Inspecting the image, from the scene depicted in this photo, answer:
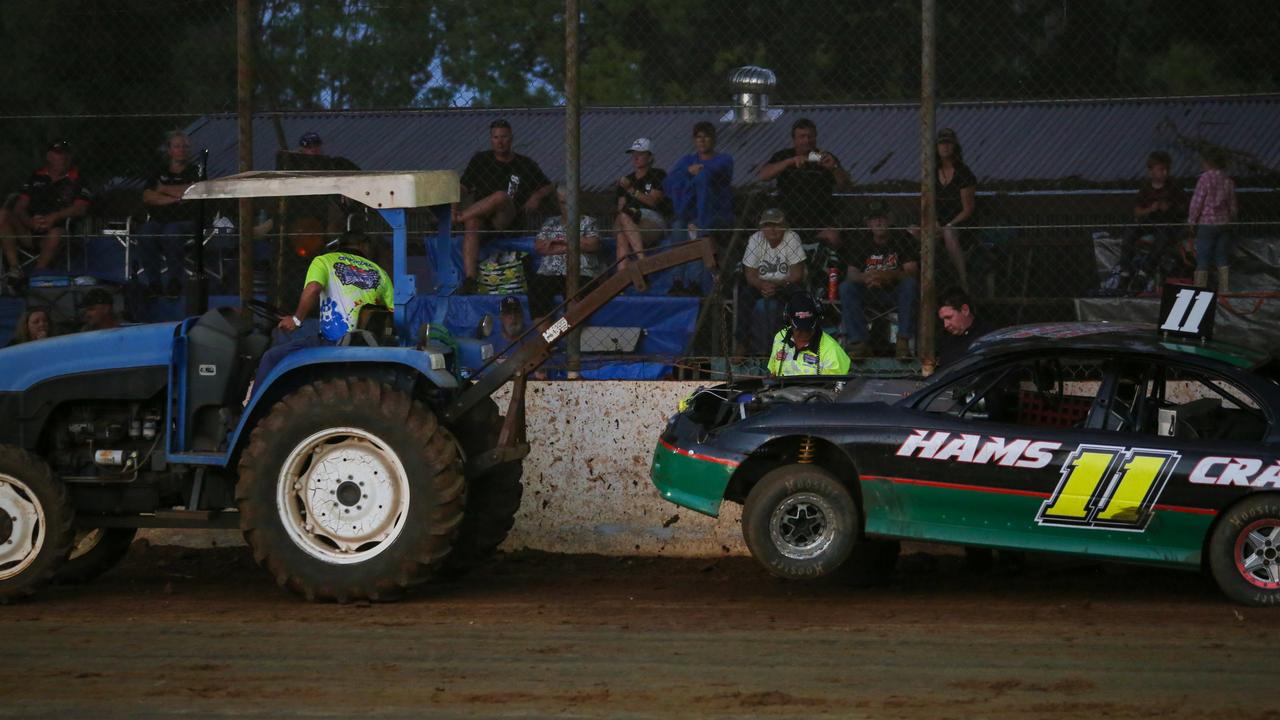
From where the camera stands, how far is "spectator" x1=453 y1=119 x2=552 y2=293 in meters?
11.2

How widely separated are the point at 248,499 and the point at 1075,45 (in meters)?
7.76

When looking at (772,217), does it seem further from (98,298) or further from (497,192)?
(98,298)

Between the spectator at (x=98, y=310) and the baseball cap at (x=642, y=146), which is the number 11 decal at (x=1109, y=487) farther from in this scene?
the spectator at (x=98, y=310)

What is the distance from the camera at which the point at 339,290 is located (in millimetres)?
8750

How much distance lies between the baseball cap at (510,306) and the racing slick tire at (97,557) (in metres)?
3.01

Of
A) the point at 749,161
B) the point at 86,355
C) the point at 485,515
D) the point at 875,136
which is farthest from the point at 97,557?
the point at 875,136

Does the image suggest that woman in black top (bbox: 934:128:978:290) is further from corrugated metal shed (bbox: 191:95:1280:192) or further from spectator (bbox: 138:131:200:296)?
spectator (bbox: 138:131:200:296)

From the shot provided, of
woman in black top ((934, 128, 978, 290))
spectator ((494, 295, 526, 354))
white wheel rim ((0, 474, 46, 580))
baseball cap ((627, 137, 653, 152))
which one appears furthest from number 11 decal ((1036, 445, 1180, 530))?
white wheel rim ((0, 474, 46, 580))

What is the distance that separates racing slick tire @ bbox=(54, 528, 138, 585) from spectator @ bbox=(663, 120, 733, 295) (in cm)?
414

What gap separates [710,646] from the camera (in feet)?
24.1

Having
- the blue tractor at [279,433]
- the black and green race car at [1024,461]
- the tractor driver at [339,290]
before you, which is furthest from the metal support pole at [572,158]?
the tractor driver at [339,290]

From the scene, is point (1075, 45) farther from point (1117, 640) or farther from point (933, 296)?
point (1117, 640)

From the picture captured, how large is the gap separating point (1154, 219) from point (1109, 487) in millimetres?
3987

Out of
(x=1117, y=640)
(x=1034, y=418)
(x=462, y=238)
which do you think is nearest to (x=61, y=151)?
(x=462, y=238)
